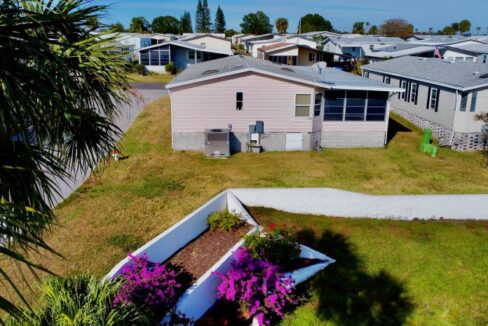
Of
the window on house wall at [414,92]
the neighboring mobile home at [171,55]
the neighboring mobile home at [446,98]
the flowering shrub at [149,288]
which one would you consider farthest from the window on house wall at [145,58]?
the flowering shrub at [149,288]

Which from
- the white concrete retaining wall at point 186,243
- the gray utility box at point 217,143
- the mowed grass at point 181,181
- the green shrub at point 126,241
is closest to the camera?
the white concrete retaining wall at point 186,243

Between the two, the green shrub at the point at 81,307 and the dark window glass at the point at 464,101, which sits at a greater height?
the dark window glass at the point at 464,101

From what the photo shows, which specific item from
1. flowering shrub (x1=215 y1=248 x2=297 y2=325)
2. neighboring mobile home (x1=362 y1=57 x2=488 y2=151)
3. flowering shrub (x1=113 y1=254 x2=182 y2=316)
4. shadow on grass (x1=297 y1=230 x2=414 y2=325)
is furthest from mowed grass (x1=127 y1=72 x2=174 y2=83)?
flowering shrub (x1=113 y1=254 x2=182 y2=316)

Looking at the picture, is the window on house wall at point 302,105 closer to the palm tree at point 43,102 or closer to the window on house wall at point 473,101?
the window on house wall at point 473,101

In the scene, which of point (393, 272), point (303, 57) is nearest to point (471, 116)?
point (393, 272)

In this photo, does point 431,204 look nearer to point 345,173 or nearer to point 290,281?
point 345,173

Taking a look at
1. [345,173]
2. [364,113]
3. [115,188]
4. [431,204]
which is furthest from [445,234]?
[115,188]

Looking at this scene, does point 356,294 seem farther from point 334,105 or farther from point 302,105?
point 334,105
